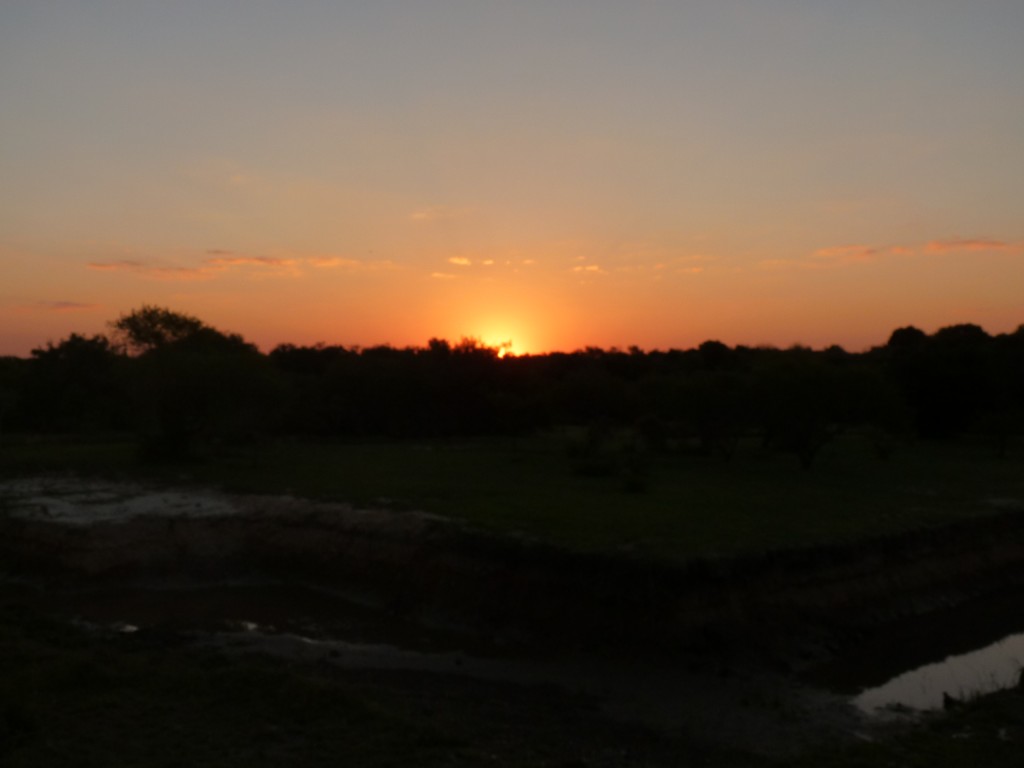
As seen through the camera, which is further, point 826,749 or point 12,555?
point 12,555

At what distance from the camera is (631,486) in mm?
26062

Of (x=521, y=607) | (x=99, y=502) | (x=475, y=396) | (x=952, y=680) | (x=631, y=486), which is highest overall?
(x=475, y=396)

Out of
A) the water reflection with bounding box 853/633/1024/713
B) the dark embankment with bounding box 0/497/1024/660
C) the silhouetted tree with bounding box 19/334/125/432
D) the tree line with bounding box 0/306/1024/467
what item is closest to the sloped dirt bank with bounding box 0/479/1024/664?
the dark embankment with bounding box 0/497/1024/660

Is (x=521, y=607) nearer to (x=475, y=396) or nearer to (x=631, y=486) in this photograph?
(x=631, y=486)

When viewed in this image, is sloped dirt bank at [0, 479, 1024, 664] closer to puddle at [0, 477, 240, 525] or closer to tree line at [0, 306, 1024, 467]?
puddle at [0, 477, 240, 525]

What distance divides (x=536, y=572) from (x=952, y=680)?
6.93 meters

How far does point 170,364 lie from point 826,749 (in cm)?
3050

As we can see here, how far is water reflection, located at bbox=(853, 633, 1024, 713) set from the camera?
1358cm

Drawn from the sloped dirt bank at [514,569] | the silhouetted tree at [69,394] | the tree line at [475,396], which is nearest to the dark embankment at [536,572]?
the sloped dirt bank at [514,569]

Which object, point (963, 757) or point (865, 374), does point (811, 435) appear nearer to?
point (865, 374)

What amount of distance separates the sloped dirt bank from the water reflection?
1.54 metres

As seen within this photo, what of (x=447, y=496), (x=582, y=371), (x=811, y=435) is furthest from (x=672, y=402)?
(x=447, y=496)

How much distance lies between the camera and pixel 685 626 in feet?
51.1

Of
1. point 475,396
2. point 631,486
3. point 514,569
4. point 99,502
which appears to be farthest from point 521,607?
point 475,396
